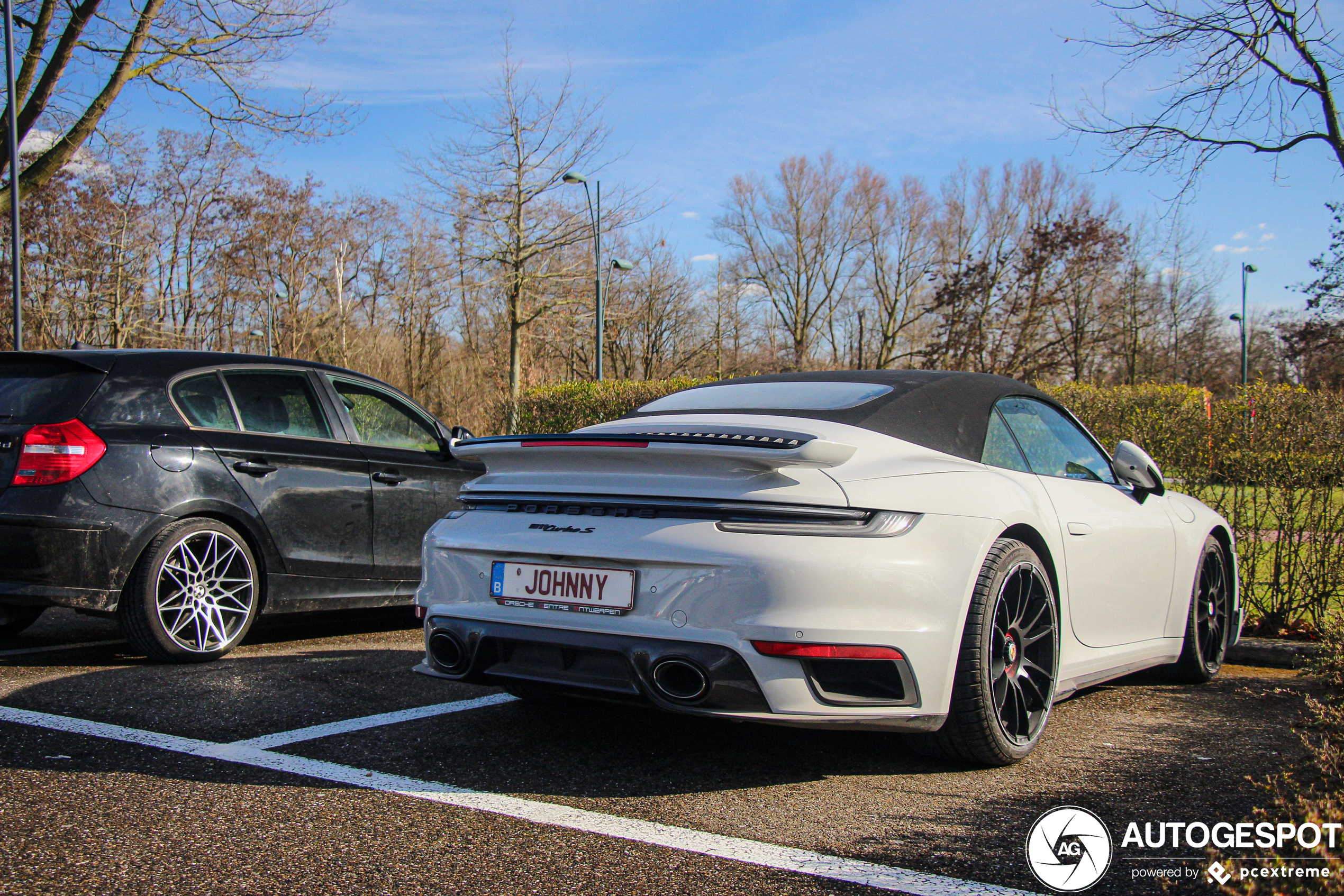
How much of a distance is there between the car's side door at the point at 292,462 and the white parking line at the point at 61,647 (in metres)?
1.10

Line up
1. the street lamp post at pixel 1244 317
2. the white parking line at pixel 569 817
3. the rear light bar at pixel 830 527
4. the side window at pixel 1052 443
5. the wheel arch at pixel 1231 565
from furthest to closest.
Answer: the street lamp post at pixel 1244 317, the wheel arch at pixel 1231 565, the side window at pixel 1052 443, the rear light bar at pixel 830 527, the white parking line at pixel 569 817

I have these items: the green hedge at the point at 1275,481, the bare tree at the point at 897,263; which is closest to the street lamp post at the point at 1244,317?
the bare tree at the point at 897,263

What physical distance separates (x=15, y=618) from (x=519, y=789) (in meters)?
3.89

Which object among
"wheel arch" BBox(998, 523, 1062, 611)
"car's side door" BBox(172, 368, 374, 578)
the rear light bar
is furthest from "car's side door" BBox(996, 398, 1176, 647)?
"car's side door" BBox(172, 368, 374, 578)

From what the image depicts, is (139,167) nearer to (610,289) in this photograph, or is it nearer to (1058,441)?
(610,289)

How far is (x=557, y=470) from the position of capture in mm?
3582

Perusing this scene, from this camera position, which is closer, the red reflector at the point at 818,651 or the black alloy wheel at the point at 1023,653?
the red reflector at the point at 818,651

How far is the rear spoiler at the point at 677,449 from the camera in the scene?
3141 mm

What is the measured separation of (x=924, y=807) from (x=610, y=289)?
38.3 m

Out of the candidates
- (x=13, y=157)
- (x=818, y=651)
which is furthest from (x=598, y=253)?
(x=818, y=651)

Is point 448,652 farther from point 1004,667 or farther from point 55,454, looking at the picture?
point 55,454

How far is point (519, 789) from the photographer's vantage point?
324cm

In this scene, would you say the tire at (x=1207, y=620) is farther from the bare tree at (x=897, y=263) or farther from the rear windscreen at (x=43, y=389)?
the bare tree at (x=897, y=263)

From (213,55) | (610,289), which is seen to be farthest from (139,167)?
(213,55)
